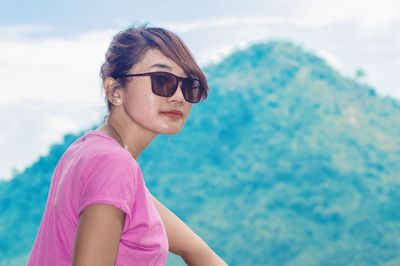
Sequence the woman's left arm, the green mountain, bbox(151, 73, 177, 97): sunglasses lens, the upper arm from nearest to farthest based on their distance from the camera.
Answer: the upper arm, bbox(151, 73, 177, 97): sunglasses lens, the woman's left arm, the green mountain


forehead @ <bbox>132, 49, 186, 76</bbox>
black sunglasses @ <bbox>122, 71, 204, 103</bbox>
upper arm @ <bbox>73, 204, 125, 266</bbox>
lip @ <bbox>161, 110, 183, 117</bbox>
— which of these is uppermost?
forehead @ <bbox>132, 49, 186, 76</bbox>

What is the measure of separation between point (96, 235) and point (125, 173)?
113 mm

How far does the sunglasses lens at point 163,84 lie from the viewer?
1378 mm

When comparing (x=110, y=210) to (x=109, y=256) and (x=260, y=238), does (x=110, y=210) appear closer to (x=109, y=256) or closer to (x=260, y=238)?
(x=109, y=256)

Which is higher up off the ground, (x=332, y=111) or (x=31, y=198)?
(x=332, y=111)

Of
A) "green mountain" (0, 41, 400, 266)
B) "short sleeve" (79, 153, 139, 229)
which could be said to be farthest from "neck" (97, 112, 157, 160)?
"green mountain" (0, 41, 400, 266)

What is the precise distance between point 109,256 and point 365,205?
39.5 feet

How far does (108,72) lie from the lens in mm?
1468

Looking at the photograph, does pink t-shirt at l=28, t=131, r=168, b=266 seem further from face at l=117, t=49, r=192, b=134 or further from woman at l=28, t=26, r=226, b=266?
face at l=117, t=49, r=192, b=134

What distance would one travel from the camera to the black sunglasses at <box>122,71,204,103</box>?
138 centimetres

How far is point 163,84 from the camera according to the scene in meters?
1.38

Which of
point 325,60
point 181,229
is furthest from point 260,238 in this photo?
point 181,229

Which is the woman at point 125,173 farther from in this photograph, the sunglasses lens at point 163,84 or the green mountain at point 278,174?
the green mountain at point 278,174

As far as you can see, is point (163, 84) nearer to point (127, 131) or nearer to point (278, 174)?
point (127, 131)
